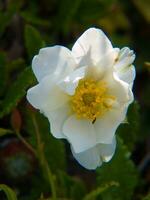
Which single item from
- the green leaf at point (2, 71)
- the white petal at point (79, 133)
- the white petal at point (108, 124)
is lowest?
the green leaf at point (2, 71)

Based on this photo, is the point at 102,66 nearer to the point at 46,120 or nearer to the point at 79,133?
the point at 79,133

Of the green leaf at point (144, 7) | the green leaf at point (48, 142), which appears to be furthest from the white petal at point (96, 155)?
the green leaf at point (144, 7)

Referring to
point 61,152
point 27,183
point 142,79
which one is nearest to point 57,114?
point 61,152

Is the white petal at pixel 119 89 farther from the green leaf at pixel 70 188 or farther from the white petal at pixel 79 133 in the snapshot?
the green leaf at pixel 70 188

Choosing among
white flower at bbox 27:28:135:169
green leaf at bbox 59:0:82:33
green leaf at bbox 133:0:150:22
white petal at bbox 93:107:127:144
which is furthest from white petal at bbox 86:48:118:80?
green leaf at bbox 133:0:150:22

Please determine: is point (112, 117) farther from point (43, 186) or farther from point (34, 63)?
point (43, 186)

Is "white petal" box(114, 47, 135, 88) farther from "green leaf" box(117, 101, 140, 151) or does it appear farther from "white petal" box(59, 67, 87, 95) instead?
"green leaf" box(117, 101, 140, 151)
